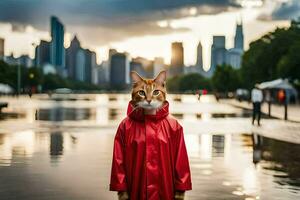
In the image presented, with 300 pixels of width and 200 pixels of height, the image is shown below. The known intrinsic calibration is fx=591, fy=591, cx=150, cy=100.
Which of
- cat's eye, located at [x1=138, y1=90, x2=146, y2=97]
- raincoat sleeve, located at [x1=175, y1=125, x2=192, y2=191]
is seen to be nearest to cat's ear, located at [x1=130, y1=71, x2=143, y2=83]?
cat's eye, located at [x1=138, y1=90, x2=146, y2=97]

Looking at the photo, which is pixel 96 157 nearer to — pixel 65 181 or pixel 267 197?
pixel 65 181

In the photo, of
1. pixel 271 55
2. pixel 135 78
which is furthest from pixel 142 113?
pixel 271 55

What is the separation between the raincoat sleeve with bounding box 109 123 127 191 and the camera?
18.0 feet

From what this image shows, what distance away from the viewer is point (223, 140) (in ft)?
67.9

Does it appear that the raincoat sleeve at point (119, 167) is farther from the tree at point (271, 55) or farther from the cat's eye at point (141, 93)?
the tree at point (271, 55)

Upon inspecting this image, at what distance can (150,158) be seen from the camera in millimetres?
5453

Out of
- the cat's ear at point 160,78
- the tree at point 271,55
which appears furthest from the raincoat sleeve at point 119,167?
the tree at point 271,55

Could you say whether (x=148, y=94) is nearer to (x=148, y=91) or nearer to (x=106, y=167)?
(x=148, y=91)

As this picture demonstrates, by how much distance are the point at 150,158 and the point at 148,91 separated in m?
0.62

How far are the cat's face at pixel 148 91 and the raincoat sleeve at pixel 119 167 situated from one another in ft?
1.35

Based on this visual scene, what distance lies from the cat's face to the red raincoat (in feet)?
0.39

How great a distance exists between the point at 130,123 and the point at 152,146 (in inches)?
13.5

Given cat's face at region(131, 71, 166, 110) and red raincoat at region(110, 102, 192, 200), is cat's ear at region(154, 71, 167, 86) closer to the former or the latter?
cat's face at region(131, 71, 166, 110)

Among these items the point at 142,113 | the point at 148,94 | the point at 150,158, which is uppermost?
the point at 148,94
